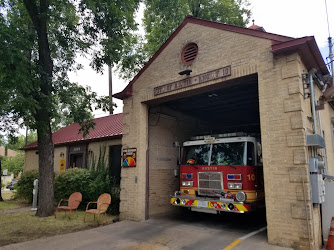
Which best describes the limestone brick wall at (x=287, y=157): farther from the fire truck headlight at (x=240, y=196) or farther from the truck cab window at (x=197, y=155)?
the truck cab window at (x=197, y=155)

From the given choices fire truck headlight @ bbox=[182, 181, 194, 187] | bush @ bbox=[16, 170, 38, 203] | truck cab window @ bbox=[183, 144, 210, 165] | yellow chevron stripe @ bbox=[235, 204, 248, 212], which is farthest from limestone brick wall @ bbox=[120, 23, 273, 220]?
bush @ bbox=[16, 170, 38, 203]

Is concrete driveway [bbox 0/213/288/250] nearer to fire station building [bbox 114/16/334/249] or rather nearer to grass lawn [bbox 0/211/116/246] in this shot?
grass lawn [bbox 0/211/116/246]

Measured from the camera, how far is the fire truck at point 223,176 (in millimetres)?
7578

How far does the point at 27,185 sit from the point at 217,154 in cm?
1109

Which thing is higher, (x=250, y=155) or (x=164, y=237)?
(x=250, y=155)

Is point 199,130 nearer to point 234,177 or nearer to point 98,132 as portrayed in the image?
point 234,177

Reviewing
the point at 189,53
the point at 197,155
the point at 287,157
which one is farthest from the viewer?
the point at 197,155

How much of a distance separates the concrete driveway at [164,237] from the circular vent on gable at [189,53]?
5.18 m

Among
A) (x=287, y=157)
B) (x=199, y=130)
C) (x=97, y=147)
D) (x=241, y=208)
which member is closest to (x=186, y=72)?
(x=287, y=157)

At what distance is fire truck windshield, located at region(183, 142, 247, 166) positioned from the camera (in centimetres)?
809

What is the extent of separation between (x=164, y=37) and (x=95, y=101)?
1012cm

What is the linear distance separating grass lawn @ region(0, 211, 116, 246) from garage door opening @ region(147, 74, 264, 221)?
8.26 feet

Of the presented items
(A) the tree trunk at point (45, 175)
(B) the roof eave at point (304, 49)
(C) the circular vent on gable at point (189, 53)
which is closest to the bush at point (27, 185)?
(A) the tree trunk at point (45, 175)

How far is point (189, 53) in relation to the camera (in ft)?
28.0
